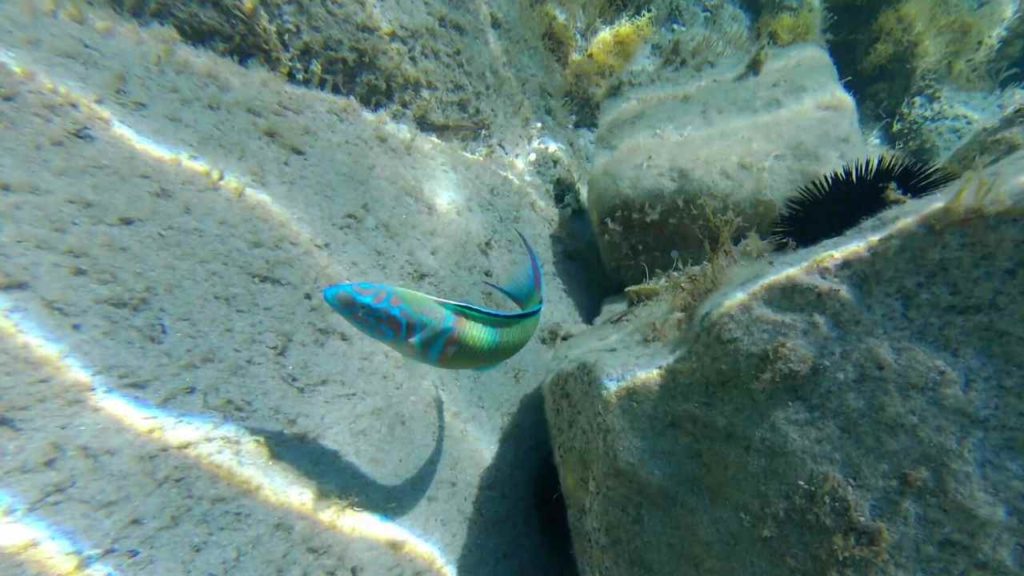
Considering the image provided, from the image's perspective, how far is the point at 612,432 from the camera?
84.7 inches

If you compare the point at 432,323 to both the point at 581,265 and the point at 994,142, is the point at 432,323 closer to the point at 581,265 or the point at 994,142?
the point at 581,265

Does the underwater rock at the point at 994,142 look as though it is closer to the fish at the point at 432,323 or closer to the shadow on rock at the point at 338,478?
the fish at the point at 432,323

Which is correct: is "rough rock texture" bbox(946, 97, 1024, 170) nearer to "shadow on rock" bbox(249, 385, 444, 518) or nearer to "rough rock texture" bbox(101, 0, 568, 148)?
"rough rock texture" bbox(101, 0, 568, 148)

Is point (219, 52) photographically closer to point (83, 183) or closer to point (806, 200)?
point (83, 183)

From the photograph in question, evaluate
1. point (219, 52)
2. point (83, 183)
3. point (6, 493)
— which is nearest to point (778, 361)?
point (6, 493)

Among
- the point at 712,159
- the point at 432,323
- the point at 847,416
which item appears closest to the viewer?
the point at 847,416

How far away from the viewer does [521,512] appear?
9.78 ft

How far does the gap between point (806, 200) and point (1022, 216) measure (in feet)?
5.05

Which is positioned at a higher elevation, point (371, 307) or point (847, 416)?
point (847, 416)

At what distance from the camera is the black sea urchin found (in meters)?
2.81

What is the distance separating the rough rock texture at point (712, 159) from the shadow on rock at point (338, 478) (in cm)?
237

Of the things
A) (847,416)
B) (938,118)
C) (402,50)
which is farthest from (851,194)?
(938,118)

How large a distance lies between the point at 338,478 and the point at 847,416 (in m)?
2.06

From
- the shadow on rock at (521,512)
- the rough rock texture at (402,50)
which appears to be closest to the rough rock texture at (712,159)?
the rough rock texture at (402,50)
